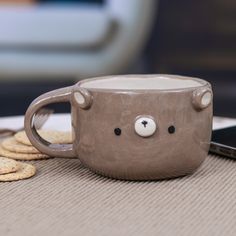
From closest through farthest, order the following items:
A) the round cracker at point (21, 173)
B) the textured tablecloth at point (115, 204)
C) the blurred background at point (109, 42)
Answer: the textured tablecloth at point (115, 204)
the round cracker at point (21, 173)
the blurred background at point (109, 42)

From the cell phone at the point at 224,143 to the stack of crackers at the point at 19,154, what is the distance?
0.54 feet

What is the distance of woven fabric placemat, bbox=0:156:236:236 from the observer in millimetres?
458

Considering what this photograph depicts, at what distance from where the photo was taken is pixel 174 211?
1.62 feet

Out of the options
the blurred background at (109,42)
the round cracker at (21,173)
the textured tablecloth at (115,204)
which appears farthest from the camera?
the blurred background at (109,42)

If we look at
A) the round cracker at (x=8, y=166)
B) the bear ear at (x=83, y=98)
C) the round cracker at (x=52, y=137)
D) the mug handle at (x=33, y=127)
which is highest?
the bear ear at (x=83, y=98)

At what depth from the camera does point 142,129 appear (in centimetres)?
54

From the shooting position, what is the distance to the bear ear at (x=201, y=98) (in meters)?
0.55

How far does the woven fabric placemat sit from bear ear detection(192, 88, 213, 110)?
0.07 metres

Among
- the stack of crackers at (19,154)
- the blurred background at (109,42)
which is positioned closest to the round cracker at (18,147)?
the stack of crackers at (19,154)

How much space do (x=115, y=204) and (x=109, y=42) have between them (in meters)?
1.88

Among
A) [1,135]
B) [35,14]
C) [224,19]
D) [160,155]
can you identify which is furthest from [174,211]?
[224,19]

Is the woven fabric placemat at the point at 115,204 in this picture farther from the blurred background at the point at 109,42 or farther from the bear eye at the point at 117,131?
the blurred background at the point at 109,42

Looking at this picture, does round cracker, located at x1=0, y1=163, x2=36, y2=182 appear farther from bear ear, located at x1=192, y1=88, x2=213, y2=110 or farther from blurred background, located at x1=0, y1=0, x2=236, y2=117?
blurred background, located at x1=0, y1=0, x2=236, y2=117

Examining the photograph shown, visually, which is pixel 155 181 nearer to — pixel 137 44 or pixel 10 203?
pixel 10 203
